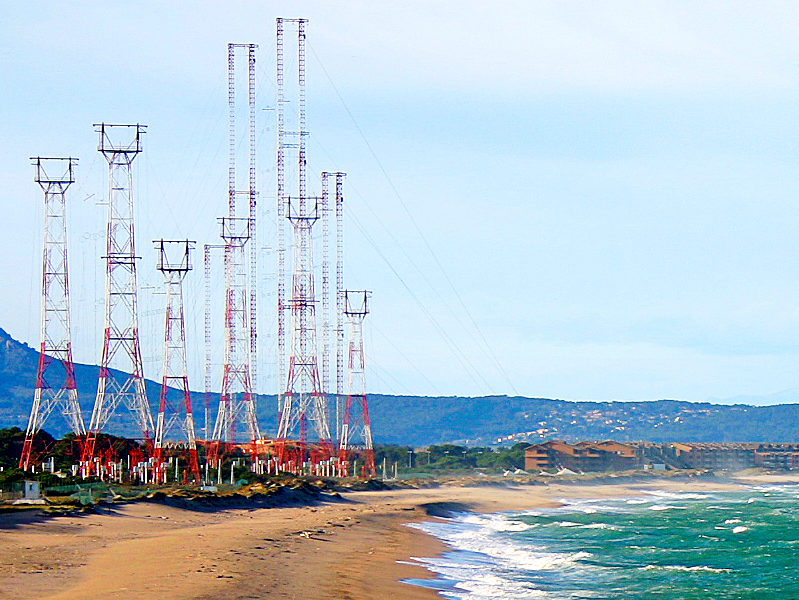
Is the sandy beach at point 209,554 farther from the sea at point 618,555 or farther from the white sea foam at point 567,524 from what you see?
the white sea foam at point 567,524

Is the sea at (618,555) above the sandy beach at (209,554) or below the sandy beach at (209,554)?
below

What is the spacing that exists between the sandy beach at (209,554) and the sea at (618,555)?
254 centimetres

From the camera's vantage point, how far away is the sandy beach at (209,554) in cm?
3120

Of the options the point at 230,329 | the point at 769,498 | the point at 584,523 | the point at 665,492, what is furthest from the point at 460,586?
the point at 665,492

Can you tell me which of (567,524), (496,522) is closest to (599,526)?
(567,524)

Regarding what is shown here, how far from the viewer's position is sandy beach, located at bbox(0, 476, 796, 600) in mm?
31203

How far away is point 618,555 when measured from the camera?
56938 millimetres

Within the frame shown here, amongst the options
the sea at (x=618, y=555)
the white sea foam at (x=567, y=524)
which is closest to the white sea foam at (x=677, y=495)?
the sea at (x=618, y=555)

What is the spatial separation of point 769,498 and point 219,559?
3936 inches

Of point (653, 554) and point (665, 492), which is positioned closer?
point (653, 554)

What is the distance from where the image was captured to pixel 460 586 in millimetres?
41719

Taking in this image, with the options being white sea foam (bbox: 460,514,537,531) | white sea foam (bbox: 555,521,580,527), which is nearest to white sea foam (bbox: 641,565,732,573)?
white sea foam (bbox: 460,514,537,531)

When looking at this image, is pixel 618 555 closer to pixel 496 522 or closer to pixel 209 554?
pixel 209 554

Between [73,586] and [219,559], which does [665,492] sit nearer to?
[219,559]
